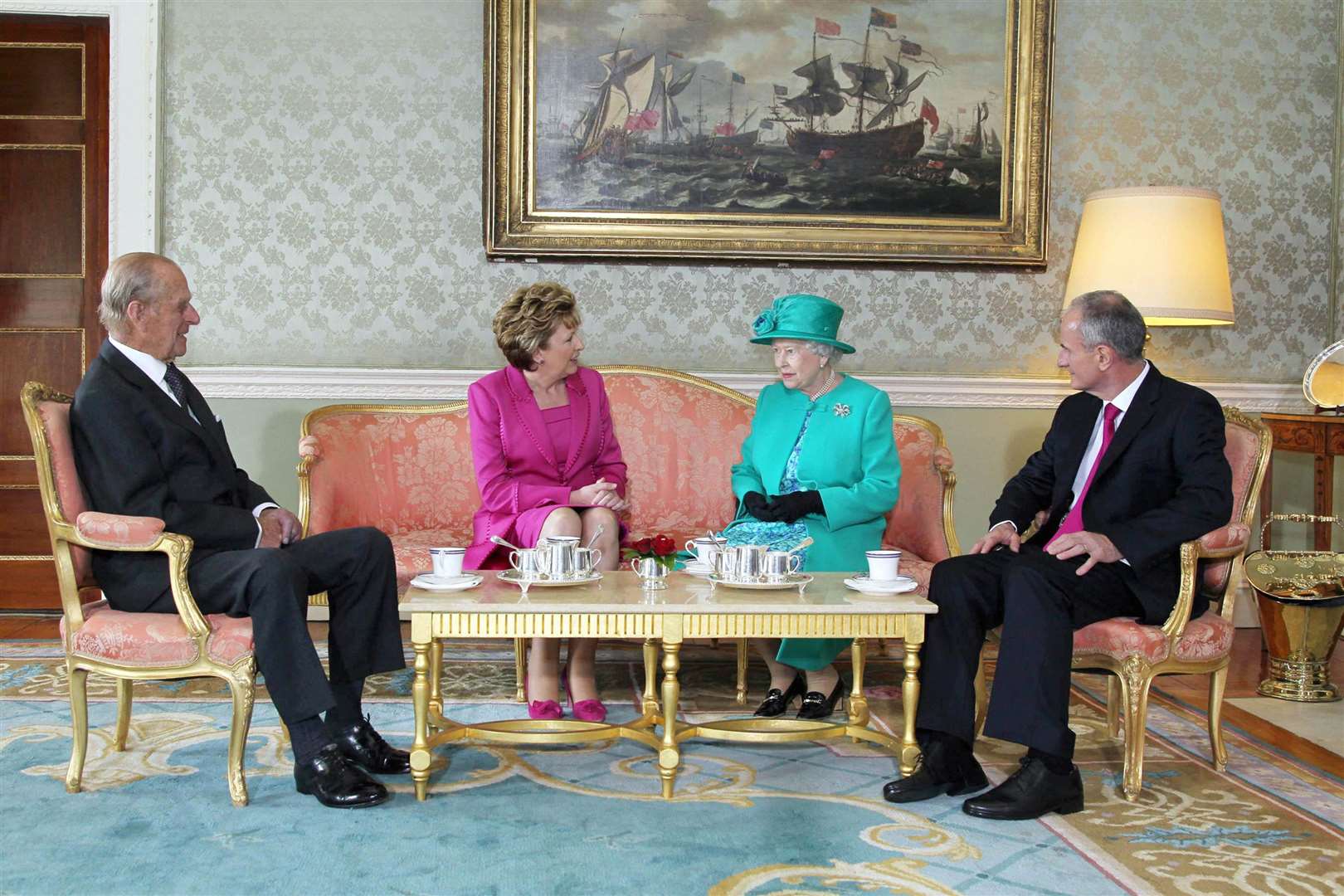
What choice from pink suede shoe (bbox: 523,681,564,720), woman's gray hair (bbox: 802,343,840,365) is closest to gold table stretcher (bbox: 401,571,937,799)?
pink suede shoe (bbox: 523,681,564,720)

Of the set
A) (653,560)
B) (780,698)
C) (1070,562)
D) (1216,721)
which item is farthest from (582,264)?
(1216,721)

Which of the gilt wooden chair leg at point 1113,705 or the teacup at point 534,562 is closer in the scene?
the teacup at point 534,562

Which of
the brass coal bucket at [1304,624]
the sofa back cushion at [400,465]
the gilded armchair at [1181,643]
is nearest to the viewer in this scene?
the gilded armchair at [1181,643]

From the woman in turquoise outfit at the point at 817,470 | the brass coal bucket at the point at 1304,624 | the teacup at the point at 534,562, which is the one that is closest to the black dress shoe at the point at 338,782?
the teacup at the point at 534,562

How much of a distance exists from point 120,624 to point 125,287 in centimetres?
87

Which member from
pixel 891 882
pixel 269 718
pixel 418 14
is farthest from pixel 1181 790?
pixel 418 14

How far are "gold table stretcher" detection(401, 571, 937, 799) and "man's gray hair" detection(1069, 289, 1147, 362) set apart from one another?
945 millimetres

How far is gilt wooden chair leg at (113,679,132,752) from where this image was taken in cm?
355

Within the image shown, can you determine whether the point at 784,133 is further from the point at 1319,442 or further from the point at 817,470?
the point at 1319,442

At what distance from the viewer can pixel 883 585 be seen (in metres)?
3.29

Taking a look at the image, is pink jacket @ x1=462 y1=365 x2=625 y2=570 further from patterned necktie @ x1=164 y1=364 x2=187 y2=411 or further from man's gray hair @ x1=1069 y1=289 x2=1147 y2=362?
Answer: man's gray hair @ x1=1069 y1=289 x2=1147 y2=362

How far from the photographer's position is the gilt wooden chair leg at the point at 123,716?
140 inches

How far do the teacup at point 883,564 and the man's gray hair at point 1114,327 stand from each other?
882 millimetres

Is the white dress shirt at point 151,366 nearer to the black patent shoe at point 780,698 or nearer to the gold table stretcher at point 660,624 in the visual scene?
the gold table stretcher at point 660,624
